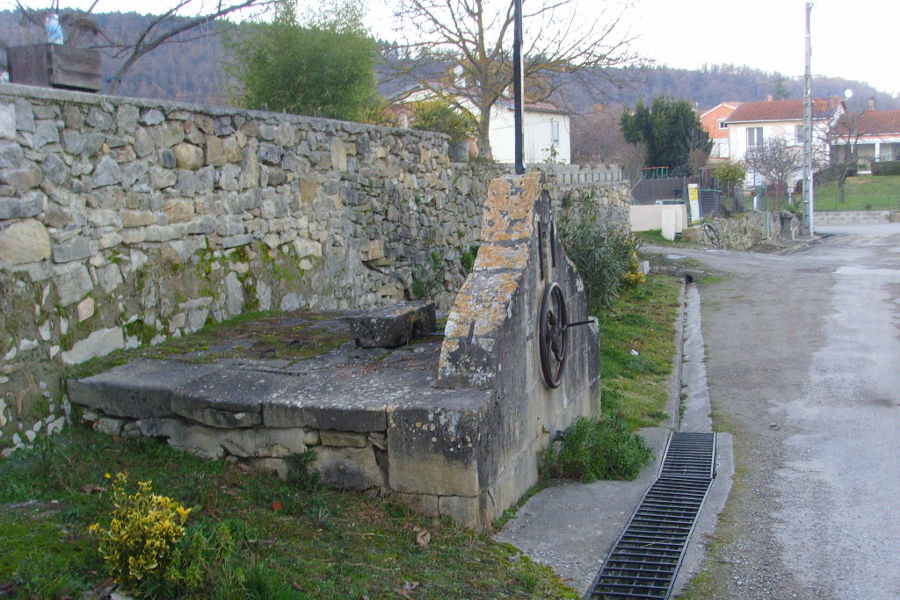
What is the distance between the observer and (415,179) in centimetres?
1040

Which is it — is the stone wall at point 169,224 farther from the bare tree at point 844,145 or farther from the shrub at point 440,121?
the bare tree at point 844,145

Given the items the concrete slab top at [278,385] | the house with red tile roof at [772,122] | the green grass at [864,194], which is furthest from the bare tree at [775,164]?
the concrete slab top at [278,385]

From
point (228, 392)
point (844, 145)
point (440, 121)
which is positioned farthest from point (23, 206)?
point (844, 145)

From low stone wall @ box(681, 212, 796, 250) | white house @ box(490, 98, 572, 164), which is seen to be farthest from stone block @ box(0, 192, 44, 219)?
white house @ box(490, 98, 572, 164)

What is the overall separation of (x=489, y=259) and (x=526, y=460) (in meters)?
1.41

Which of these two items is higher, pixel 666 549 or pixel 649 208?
pixel 649 208

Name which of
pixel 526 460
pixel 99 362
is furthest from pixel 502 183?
pixel 99 362

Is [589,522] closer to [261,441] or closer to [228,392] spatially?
[261,441]

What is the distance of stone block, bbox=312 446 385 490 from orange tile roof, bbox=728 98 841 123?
207 feet

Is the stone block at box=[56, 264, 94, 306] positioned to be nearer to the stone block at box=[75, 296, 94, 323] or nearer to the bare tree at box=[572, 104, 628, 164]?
the stone block at box=[75, 296, 94, 323]

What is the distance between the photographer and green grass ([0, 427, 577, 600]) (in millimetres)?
3598

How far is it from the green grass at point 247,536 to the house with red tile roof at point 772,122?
61.1 m

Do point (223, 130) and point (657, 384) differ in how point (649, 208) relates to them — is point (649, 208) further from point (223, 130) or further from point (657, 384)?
point (223, 130)

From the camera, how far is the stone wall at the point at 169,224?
5238 millimetres
